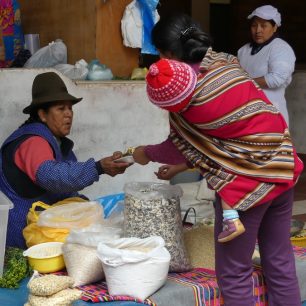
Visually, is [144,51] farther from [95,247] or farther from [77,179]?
[95,247]

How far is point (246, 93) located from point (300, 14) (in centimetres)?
928

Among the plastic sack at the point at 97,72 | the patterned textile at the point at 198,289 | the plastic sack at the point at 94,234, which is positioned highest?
the plastic sack at the point at 97,72

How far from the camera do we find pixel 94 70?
15.9 ft

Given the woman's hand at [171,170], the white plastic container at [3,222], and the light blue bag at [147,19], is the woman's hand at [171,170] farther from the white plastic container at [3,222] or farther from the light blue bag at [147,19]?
the light blue bag at [147,19]

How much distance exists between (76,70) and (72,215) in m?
1.67

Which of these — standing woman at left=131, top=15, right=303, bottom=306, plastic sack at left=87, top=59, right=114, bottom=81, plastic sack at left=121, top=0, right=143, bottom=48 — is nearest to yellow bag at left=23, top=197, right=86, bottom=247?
standing woman at left=131, top=15, right=303, bottom=306

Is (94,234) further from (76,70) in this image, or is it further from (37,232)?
(76,70)

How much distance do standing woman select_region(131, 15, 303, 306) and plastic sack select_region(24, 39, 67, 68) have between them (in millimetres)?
2362

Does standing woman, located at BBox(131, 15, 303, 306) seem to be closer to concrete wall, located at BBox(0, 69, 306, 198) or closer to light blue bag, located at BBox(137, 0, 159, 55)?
concrete wall, located at BBox(0, 69, 306, 198)

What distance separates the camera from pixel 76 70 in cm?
487

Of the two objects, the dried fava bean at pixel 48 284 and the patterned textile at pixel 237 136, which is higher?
the patterned textile at pixel 237 136

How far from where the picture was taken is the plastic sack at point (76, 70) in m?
4.85

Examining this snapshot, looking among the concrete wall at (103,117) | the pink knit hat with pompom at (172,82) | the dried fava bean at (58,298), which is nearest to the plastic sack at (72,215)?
the dried fava bean at (58,298)

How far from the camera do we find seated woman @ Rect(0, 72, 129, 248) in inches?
135
